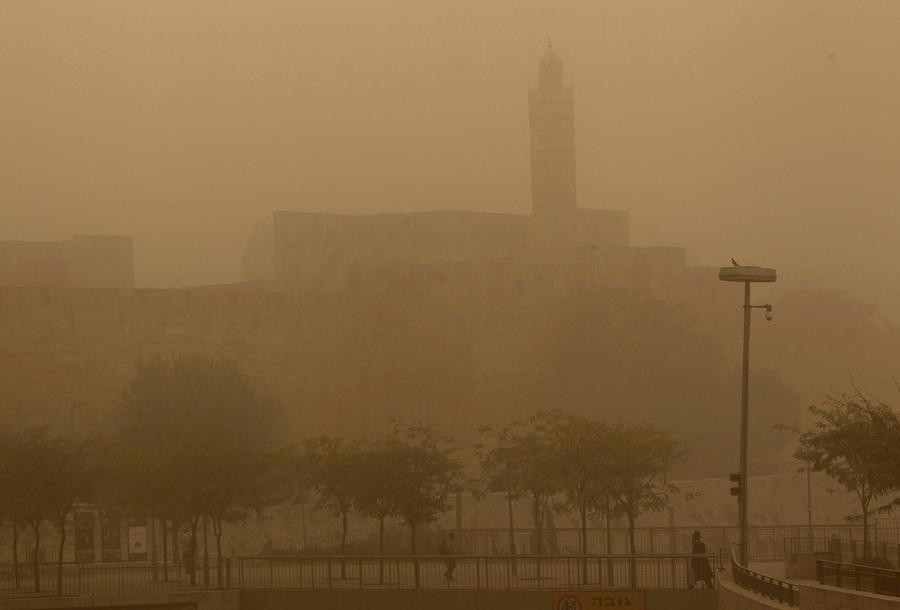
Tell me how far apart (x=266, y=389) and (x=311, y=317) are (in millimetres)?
4839

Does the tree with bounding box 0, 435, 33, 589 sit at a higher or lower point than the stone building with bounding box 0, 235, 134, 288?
lower

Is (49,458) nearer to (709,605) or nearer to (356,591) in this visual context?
(356,591)

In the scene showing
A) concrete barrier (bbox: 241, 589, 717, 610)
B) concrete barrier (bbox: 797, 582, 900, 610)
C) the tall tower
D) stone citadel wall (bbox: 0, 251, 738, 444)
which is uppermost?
the tall tower

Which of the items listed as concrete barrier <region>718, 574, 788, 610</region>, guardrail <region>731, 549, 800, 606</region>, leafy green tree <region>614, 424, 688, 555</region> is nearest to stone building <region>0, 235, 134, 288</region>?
leafy green tree <region>614, 424, 688, 555</region>

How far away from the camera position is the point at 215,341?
59.7m

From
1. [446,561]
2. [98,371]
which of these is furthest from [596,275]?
[446,561]

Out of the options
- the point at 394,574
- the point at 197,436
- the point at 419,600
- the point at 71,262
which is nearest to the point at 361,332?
the point at 71,262

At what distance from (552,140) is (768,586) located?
6146cm

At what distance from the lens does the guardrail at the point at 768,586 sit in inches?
702

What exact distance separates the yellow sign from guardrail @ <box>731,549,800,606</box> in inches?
118

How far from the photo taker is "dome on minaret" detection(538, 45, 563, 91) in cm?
8125

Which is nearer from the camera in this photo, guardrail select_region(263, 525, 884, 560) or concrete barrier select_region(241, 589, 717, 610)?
concrete barrier select_region(241, 589, 717, 610)

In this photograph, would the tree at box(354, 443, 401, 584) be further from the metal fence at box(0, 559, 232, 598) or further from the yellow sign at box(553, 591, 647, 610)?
the yellow sign at box(553, 591, 647, 610)

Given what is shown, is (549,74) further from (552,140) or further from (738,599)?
(738,599)
